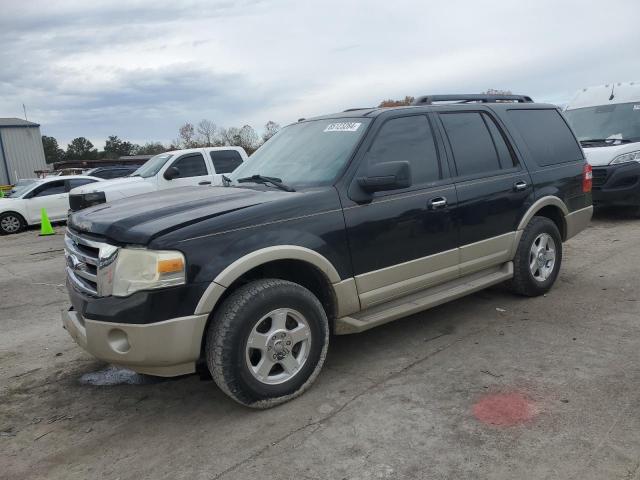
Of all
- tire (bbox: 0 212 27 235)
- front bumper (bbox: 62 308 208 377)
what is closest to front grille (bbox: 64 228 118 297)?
front bumper (bbox: 62 308 208 377)

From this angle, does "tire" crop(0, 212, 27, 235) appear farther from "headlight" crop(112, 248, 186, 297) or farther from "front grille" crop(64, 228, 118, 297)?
"headlight" crop(112, 248, 186, 297)

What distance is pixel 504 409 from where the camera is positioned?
3305 millimetres

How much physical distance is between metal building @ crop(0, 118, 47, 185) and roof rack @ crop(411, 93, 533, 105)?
44623 millimetres

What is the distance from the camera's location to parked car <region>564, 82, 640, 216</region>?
30.5 ft

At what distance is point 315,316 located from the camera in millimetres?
3559

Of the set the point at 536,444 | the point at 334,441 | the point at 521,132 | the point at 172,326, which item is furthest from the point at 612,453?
the point at 521,132

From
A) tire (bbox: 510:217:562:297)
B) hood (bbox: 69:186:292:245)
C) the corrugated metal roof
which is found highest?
the corrugated metal roof

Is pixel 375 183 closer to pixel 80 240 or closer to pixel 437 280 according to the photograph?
pixel 437 280

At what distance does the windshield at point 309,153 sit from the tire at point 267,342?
→ 0.95 metres

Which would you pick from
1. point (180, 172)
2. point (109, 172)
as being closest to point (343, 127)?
point (180, 172)

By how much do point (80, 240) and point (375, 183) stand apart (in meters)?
2.00

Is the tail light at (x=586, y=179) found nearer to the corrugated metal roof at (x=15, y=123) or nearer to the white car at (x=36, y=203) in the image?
the white car at (x=36, y=203)

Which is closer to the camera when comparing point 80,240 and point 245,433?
point 245,433

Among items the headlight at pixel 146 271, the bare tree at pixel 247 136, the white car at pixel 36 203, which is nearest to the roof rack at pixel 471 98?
the headlight at pixel 146 271
